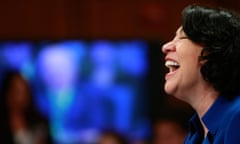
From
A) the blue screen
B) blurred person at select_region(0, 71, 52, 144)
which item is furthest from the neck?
blurred person at select_region(0, 71, 52, 144)

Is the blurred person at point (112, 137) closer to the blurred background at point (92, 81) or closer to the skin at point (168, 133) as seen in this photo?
the blurred background at point (92, 81)

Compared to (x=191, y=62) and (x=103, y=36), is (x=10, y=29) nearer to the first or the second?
(x=103, y=36)

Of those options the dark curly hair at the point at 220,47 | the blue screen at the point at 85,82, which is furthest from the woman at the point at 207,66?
the blue screen at the point at 85,82

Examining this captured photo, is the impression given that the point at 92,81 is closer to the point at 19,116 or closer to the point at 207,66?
the point at 19,116

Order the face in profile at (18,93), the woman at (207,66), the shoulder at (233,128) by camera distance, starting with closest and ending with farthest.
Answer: the shoulder at (233,128)
the woman at (207,66)
the face in profile at (18,93)

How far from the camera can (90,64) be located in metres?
3.69

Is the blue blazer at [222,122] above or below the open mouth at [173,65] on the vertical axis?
below

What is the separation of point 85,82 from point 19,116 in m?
0.45

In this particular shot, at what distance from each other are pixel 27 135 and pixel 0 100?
0.88 ft

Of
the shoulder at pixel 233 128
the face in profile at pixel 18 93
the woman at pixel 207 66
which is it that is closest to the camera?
the shoulder at pixel 233 128

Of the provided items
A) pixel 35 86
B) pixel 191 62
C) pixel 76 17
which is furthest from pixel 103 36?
pixel 191 62

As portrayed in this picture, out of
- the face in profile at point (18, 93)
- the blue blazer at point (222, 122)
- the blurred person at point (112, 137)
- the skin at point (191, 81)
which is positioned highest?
the skin at point (191, 81)

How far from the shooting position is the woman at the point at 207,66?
1.46 metres

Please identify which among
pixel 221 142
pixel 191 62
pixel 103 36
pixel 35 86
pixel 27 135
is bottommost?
pixel 27 135
